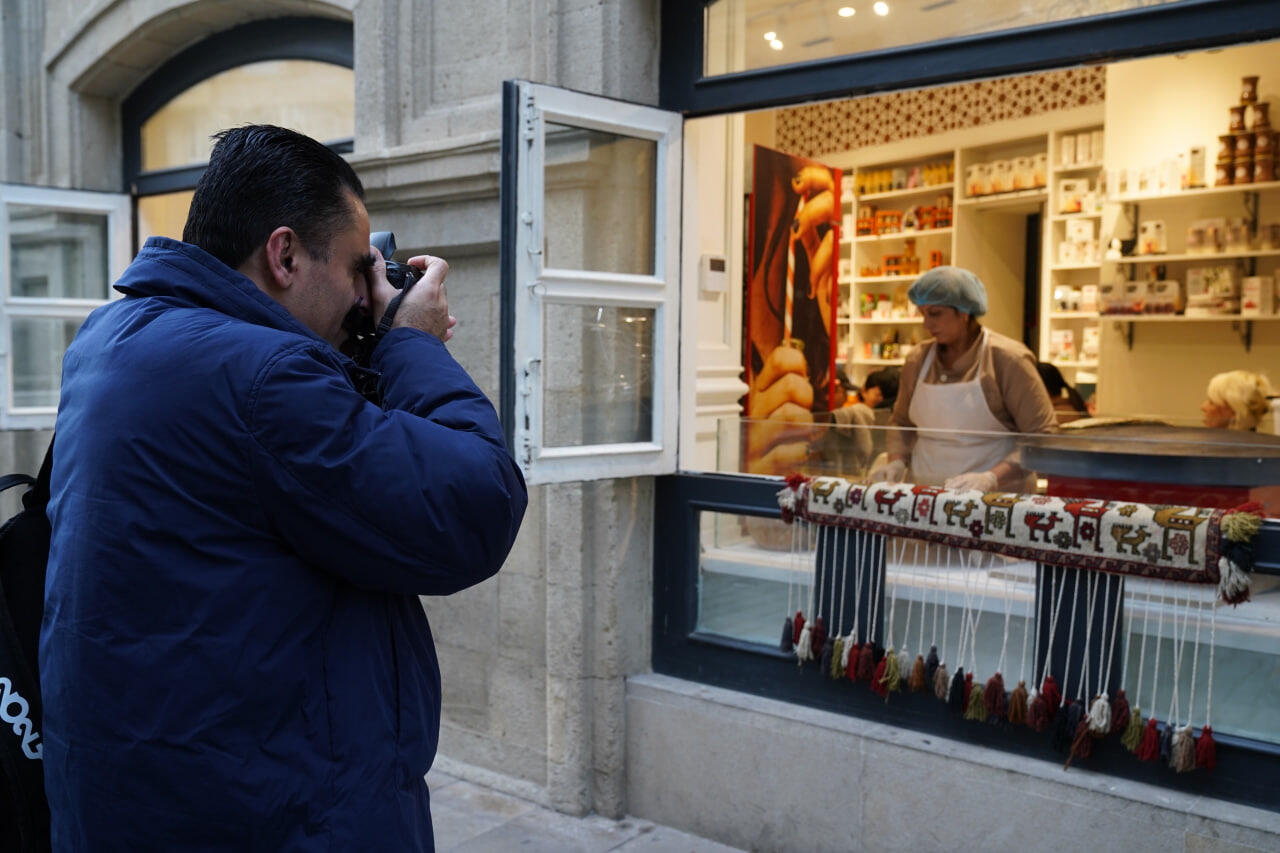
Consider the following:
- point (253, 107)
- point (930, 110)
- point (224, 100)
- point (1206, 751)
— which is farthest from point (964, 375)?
point (930, 110)

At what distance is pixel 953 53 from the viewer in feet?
11.6

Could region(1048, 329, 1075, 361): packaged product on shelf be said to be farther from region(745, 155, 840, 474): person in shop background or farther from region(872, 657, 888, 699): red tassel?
region(872, 657, 888, 699): red tassel

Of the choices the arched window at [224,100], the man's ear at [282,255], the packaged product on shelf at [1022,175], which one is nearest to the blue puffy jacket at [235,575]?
the man's ear at [282,255]

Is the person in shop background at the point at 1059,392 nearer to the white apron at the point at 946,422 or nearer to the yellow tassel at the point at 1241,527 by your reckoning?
the white apron at the point at 946,422

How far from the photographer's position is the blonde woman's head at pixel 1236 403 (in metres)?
5.93

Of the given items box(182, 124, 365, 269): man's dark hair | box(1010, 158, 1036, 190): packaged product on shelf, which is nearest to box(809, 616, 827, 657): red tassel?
box(182, 124, 365, 269): man's dark hair

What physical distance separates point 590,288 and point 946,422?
5.11 feet

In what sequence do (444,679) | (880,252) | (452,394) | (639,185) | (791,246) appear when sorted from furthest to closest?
1. (880,252)
2. (791,246)
3. (444,679)
4. (639,185)
5. (452,394)

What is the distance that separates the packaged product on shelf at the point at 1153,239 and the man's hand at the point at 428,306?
270 inches

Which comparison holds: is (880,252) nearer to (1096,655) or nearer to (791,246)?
(791,246)

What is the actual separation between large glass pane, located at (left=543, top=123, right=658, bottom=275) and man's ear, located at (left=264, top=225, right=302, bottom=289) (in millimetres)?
2264

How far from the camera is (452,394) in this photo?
1594 mm

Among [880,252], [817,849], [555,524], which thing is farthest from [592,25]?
[880,252]

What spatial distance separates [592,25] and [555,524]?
1.80 m
